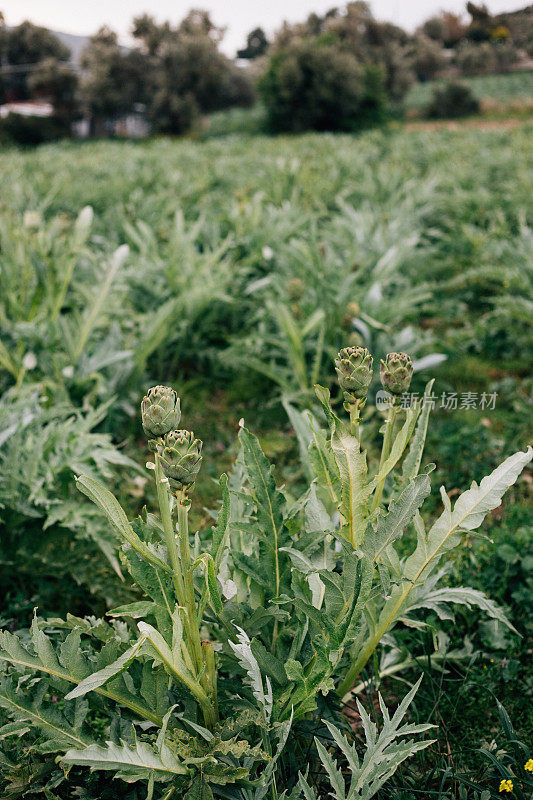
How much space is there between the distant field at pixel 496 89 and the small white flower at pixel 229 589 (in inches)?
1401

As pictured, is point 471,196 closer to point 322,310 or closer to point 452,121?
point 322,310

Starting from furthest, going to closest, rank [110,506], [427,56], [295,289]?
[427,56] → [295,289] → [110,506]

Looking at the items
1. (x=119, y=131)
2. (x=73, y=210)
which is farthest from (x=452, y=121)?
(x=73, y=210)

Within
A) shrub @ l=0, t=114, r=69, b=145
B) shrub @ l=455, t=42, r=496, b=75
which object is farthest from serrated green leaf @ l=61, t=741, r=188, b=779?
shrub @ l=455, t=42, r=496, b=75

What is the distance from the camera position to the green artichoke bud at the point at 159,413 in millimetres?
955

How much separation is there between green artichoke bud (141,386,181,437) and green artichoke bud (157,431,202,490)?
0.06 feet

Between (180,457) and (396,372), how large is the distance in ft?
1.53

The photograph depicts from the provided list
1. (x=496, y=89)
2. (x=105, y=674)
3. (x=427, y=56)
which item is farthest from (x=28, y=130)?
(x=105, y=674)

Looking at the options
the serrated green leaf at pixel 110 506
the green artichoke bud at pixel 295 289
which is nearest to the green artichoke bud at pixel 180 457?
the serrated green leaf at pixel 110 506

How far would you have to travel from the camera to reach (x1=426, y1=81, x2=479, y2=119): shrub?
97.2 ft

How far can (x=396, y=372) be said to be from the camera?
1.17 metres

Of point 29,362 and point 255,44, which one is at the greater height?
point 255,44

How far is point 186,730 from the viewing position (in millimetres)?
1220

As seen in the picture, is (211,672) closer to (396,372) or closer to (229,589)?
(229,589)
